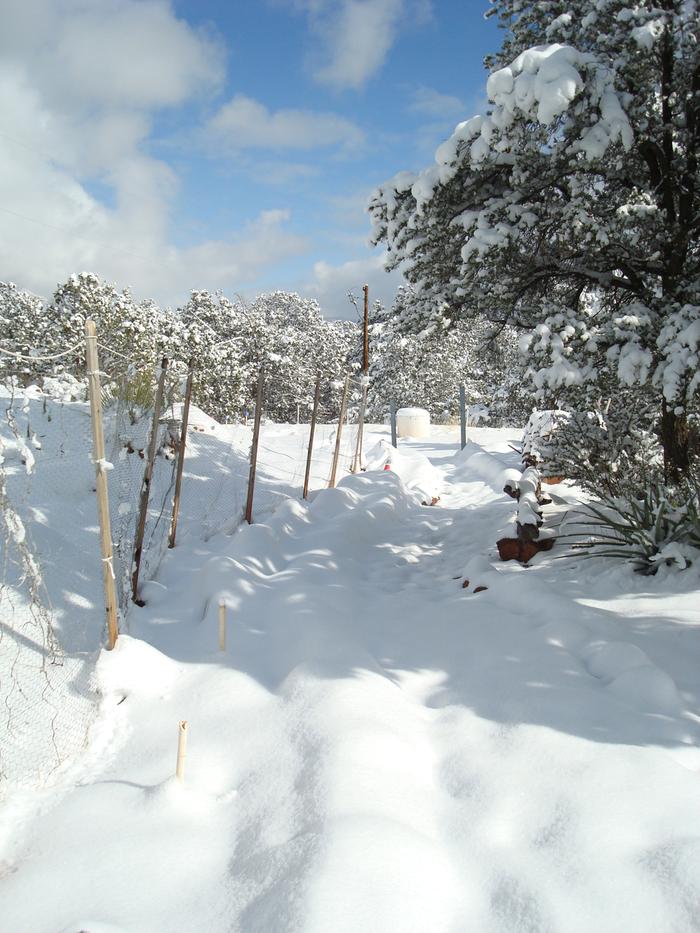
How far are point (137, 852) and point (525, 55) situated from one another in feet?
15.3

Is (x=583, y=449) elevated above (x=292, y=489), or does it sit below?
above

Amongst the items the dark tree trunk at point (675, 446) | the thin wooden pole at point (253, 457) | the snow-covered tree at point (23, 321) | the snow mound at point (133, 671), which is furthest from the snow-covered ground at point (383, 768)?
the snow-covered tree at point (23, 321)

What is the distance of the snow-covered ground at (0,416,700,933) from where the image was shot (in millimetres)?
1763

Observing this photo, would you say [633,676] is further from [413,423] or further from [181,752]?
[413,423]

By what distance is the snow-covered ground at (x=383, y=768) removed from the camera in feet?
5.78

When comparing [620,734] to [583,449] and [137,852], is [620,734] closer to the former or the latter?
[137,852]

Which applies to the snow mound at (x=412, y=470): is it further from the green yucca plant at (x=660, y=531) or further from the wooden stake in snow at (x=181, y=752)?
the wooden stake in snow at (x=181, y=752)

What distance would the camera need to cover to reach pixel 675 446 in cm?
522

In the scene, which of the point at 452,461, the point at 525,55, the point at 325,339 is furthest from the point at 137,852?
the point at 325,339

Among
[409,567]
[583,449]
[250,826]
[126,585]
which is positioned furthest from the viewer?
[583,449]

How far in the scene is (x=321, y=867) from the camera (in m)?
1.81

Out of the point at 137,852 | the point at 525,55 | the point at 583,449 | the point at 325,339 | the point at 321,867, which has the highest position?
the point at 325,339

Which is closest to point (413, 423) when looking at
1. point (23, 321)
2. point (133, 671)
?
point (133, 671)

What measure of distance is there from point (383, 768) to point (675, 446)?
13.9 ft
